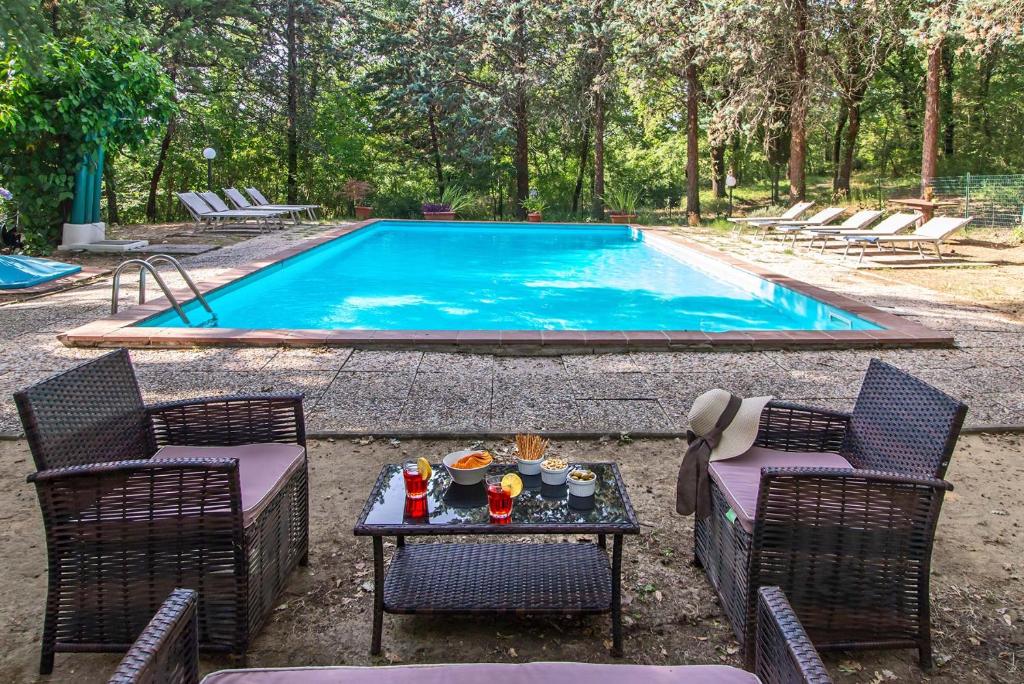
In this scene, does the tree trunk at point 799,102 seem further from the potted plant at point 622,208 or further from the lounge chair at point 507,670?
the lounge chair at point 507,670

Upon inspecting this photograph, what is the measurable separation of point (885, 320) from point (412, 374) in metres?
3.70

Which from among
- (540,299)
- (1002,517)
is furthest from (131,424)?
(540,299)

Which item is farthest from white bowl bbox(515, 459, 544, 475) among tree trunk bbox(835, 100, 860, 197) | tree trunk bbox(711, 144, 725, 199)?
tree trunk bbox(711, 144, 725, 199)

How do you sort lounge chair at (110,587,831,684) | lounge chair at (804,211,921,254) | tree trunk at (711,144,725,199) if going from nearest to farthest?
lounge chair at (110,587,831,684) → lounge chair at (804,211,921,254) → tree trunk at (711,144,725,199)

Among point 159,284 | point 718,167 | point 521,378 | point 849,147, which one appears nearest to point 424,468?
point 521,378

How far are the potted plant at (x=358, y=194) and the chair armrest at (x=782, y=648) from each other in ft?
53.2

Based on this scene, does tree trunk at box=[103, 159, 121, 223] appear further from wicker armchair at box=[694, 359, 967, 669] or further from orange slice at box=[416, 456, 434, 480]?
wicker armchair at box=[694, 359, 967, 669]

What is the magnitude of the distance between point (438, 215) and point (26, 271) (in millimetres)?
9477

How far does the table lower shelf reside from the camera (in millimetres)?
2236

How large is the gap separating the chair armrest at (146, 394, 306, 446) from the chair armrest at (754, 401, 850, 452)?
4.95ft

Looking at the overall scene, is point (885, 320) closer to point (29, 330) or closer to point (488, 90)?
point (29, 330)

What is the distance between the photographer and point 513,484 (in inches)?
87.9

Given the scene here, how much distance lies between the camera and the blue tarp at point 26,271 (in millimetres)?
7805

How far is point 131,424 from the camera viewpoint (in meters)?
2.39
